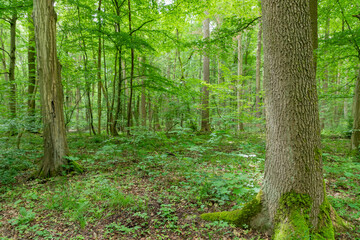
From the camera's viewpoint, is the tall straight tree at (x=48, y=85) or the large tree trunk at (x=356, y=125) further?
the large tree trunk at (x=356, y=125)

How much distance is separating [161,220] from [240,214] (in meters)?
1.23

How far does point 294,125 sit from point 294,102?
0.27 m

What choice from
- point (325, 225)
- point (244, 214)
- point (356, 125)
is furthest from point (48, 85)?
point (356, 125)

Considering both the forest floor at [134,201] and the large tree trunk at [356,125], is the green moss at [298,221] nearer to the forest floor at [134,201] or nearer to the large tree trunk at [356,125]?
the forest floor at [134,201]

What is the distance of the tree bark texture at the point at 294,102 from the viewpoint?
216cm

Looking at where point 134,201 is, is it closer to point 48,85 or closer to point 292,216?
point 292,216

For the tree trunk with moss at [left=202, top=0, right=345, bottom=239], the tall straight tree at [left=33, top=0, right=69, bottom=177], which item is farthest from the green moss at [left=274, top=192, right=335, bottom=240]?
the tall straight tree at [left=33, top=0, right=69, bottom=177]

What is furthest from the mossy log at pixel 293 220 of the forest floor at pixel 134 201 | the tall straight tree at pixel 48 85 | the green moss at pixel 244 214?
the tall straight tree at pixel 48 85

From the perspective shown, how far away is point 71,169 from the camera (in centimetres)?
485

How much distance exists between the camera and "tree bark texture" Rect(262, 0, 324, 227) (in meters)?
2.16

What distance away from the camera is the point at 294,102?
2.16m

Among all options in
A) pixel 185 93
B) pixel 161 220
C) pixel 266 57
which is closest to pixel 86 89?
pixel 185 93

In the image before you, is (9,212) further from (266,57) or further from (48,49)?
(266,57)

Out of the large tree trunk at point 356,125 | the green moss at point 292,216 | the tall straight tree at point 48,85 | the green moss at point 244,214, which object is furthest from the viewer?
the large tree trunk at point 356,125
